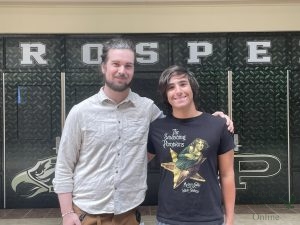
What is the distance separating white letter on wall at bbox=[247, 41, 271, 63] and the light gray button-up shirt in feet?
13.9

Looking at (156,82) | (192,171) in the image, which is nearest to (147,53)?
(156,82)

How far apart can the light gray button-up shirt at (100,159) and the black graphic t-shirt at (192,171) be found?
0.57 ft

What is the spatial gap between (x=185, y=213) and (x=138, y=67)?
4.09 m

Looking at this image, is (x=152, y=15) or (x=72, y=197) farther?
(x=152, y=15)

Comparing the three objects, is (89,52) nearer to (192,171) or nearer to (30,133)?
(30,133)

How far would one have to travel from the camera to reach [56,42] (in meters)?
6.09

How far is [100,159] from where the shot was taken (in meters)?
2.25

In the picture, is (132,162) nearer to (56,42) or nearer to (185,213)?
(185,213)

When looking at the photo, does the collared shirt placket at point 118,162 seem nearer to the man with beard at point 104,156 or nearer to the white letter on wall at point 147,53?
the man with beard at point 104,156

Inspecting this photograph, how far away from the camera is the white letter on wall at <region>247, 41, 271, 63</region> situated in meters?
6.12

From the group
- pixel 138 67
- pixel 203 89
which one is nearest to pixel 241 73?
pixel 203 89

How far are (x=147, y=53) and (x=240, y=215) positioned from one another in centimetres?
257

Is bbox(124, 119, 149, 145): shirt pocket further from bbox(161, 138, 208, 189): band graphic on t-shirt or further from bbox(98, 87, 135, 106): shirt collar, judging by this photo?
bbox(161, 138, 208, 189): band graphic on t-shirt

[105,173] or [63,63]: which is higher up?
[63,63]
